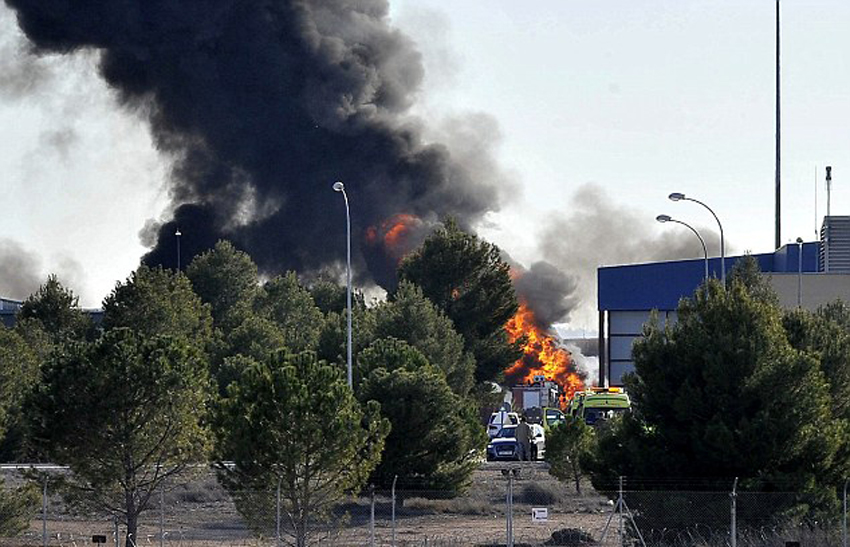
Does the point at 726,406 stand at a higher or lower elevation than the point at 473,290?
lower

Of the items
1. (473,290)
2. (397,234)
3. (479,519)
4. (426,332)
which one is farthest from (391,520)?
(397,234)

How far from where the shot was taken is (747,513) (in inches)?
1169

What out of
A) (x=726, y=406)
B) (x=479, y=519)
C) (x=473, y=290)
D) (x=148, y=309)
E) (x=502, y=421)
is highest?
(x=473, y=290)

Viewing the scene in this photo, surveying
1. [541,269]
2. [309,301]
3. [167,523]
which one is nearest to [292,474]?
[167,523]

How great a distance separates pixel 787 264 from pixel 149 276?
30025 mm

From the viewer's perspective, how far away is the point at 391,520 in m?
35.5

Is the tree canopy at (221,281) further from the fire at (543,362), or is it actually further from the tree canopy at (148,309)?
the tree canopy at (148,309)

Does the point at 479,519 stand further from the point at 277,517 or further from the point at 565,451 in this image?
the point at 277,517

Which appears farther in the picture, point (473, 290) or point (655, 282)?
point (655, 282)

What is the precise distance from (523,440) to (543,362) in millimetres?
45537

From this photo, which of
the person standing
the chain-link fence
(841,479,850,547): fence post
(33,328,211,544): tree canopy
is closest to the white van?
the person standing

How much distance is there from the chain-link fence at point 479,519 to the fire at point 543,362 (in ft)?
177

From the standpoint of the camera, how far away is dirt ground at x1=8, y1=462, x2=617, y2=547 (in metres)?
33.1

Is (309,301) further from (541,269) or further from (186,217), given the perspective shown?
(186,217)
